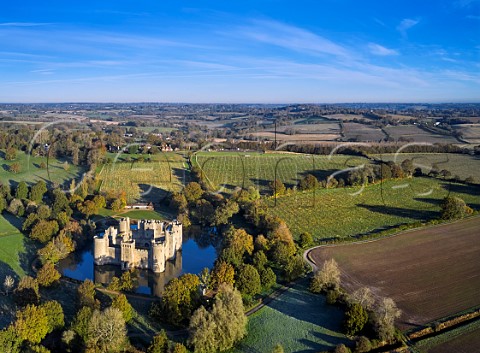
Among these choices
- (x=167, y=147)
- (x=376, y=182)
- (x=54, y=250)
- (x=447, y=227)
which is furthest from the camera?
(x=167, y=147)

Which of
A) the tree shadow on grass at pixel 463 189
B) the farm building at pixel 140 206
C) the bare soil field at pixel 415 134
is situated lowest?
the farm building at pixel 140 206

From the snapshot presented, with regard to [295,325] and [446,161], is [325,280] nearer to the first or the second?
[295,325]

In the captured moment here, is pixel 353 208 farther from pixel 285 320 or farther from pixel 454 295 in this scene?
pixel 285 320

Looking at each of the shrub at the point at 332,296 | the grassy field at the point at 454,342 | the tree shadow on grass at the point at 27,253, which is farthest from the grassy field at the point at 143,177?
the grassy field at the point at 454,342

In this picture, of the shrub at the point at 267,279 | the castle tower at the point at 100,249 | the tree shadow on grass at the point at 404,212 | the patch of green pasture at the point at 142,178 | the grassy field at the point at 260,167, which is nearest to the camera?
the shrub at the point at 267,279

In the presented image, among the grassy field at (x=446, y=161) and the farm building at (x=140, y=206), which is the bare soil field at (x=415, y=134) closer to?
the grassy field at (x=446, y=161)

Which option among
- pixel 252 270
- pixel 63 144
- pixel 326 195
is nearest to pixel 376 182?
pixel 326 195

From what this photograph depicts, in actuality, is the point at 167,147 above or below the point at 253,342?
above

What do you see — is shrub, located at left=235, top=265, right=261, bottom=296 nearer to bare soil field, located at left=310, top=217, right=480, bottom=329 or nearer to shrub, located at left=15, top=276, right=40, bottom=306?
bare soil field, located at left=310, top=217, right=480, bottom=329

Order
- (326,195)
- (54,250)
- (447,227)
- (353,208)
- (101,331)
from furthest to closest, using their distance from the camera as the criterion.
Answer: (326,195) < (353,208) < (447,227) < (54,250) < (101,331)
